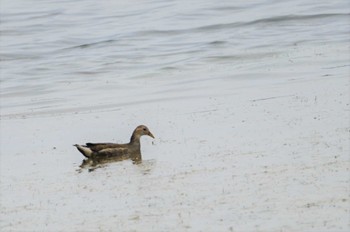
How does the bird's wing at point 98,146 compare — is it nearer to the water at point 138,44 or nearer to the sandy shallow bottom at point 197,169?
the sandy shallow bottom at point 197,169

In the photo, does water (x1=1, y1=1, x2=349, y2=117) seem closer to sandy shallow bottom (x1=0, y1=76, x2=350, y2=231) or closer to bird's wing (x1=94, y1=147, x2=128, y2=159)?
sandy shallow bottom (x1=0, y1=76, x2=350, y2=231)

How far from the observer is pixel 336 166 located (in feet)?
35.7

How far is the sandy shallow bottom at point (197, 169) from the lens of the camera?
9562 millimetres

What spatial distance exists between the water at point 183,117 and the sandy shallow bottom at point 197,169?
25mm

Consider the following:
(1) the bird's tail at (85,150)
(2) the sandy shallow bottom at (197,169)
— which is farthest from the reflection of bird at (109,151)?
(2) the sandy shallow bottom at (197,169)

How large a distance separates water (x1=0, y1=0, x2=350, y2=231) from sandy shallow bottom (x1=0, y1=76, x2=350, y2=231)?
25 millimetres

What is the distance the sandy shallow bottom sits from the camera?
376 inches

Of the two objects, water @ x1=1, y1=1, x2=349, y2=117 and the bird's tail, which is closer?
the bird's tail

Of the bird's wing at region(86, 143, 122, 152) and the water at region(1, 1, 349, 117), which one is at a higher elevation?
the water at region(1, 1, 349, 117)

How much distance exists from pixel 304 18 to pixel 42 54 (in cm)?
683

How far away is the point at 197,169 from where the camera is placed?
11.5 m

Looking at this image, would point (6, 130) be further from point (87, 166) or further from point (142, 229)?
point (142, 229)

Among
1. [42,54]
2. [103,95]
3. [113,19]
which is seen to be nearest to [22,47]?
[42,54]

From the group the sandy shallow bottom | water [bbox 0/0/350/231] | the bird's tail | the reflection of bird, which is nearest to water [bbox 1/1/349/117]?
water [bbox 0/0/350/231]
